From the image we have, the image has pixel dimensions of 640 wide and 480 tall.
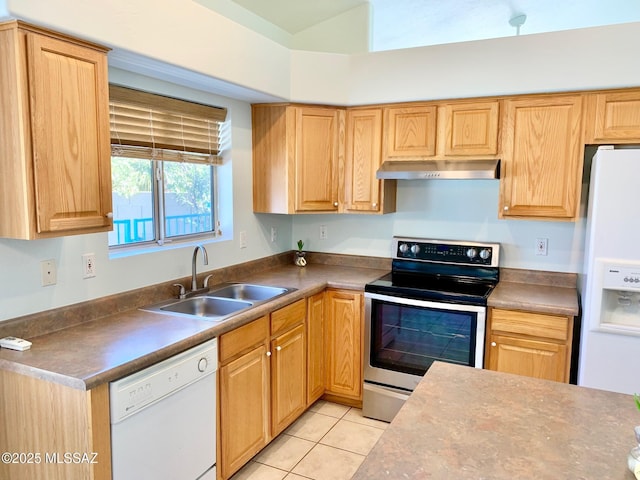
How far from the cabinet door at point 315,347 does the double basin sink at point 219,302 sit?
26 cm

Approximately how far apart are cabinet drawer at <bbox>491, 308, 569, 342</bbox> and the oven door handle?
0.36 feet

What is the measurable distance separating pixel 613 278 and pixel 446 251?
118 cm

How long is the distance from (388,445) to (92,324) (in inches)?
62.1

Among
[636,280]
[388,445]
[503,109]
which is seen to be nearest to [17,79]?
[388,445]

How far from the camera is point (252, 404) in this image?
2.52 m

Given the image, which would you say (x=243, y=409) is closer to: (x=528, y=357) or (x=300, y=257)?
(x=300, y=257)

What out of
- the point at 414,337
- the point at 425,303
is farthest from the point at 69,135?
the point at 414,337

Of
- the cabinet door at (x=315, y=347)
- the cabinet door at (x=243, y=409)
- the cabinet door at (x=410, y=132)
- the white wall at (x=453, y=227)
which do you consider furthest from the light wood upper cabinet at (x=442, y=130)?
the cabinet door at (x=243, y=409)

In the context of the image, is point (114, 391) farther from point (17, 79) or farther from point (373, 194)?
point (373, 194)

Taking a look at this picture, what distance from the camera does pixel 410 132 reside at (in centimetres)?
319

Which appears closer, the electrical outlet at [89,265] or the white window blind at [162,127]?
the electrical outlet at [89,265]

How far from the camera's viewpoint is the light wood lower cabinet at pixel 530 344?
265 centimetres

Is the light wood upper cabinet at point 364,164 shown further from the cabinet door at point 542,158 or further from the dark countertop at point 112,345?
the dark countertop at point 112,345

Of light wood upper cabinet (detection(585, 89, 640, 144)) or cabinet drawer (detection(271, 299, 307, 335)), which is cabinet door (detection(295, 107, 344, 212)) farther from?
light wood upper cabinet (detection(585, 89, 640, 144))
